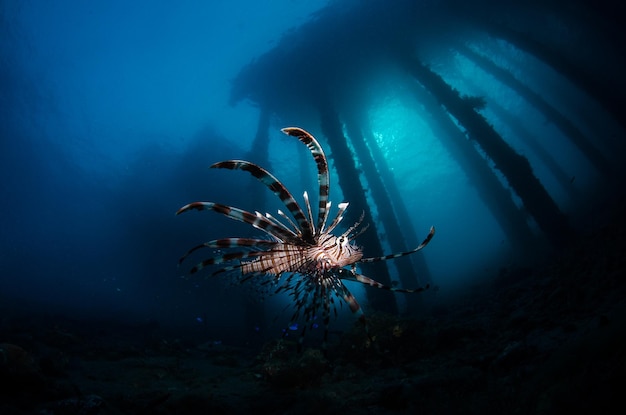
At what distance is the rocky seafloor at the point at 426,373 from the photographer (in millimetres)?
2641

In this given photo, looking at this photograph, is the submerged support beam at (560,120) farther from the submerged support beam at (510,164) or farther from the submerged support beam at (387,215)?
the submerged support beam at (387,215)

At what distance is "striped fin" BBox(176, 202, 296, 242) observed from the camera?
2570 millimetres

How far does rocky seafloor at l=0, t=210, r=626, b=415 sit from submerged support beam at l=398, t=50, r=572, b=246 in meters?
2.94

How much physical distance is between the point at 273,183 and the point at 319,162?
0.46 meters

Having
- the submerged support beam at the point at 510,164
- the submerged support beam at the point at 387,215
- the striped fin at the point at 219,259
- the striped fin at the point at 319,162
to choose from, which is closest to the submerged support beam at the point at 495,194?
the submerged support beam at the point at 510,164

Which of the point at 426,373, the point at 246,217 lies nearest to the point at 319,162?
the point at 246,217

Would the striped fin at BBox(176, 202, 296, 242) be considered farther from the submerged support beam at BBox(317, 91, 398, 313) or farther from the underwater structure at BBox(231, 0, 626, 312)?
the underwater structure at BBox(231, 0, 626, 312)

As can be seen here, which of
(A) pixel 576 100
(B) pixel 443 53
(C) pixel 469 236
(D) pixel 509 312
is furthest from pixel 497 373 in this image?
(C) pixel 469 236

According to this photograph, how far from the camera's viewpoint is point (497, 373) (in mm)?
4004

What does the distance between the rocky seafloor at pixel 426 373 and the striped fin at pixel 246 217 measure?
1491mm

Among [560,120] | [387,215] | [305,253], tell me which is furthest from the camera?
[560,120]

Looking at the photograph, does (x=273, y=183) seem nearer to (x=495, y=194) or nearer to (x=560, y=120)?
(x=495, y=194)

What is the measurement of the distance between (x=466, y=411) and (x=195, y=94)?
73.3ft

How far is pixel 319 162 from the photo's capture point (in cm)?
271
